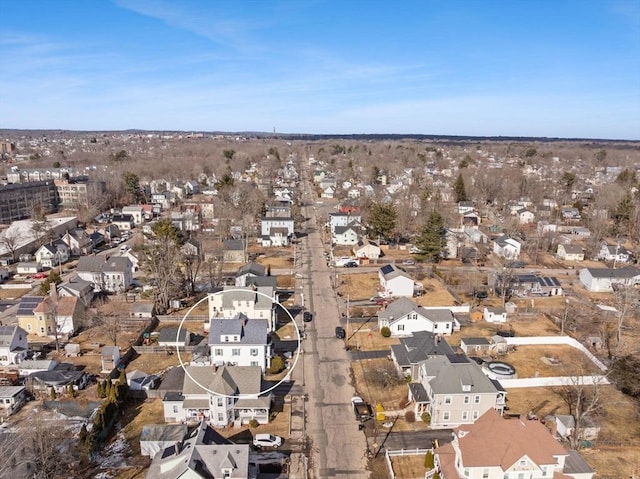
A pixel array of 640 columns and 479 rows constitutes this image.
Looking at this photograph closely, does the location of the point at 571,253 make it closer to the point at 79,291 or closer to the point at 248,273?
the point at 248,273

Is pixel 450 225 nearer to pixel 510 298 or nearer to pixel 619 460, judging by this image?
pixel 510 298

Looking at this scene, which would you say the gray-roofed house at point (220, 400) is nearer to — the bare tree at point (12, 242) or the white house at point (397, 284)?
the white house at point (397, 284)

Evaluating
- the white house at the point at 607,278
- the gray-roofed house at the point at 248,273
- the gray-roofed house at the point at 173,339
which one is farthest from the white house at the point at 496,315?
the gray-roofed house at the point at 173,339

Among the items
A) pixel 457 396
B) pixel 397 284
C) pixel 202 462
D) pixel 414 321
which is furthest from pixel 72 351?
pixel 397 284

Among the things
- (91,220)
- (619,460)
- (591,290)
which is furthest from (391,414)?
(91,220)

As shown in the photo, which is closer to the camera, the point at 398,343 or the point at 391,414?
the point at 391,414

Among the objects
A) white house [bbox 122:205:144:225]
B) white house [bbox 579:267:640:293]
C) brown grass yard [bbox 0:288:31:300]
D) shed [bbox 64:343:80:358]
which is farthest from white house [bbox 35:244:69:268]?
white house [bbox 579:267:640:293]
